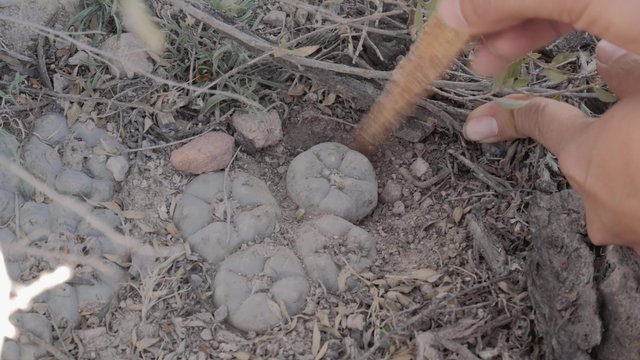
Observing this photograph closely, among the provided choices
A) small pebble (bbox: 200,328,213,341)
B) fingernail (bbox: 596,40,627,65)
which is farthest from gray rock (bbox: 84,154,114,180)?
fingernail (bbox: 596,40,627,65)

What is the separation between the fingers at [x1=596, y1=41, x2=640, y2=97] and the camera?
1324 millimetres

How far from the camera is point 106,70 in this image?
1.87 m

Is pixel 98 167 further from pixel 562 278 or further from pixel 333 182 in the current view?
pixel 562 278

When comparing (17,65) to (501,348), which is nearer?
(501,348)

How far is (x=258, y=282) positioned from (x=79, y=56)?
727mm

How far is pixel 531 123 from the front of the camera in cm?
151

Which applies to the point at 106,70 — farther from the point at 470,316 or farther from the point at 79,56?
the point at 470,316

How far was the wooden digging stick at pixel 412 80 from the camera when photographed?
4.46ft

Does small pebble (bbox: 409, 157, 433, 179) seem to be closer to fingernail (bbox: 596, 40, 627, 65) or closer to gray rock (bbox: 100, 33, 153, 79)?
fingernail (bbox: 596, 40, 627, 65)

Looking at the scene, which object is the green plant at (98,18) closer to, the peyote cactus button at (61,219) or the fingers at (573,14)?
the peyote cactus button at (61,219)

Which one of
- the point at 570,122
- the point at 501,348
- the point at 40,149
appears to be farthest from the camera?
the point at 40,149

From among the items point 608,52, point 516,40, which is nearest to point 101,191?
point 516,40

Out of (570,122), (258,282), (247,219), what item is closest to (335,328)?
(258,282)

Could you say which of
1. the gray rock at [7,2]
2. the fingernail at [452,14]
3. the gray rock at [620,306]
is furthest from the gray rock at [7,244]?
the gray rock at [620,306]
